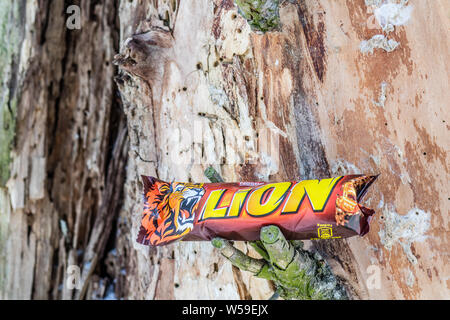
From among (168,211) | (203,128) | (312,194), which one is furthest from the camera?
(203,128)

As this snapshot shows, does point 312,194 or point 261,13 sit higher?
point 261,13

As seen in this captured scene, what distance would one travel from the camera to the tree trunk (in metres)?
0.81

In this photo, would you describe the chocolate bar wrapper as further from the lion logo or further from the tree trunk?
the tree trunk

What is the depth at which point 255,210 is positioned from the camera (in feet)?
2.64

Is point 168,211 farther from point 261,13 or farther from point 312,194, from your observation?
point 261,13

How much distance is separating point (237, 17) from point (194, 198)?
37cm

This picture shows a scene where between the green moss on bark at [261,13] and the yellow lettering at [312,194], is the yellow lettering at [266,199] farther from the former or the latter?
the green moss on bark at [261,13]

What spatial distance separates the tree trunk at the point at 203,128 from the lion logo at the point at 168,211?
0.14 m

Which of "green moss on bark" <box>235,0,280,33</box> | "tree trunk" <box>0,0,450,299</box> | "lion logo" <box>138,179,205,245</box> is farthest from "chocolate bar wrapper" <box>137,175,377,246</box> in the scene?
"green moss on bark" <box>235,0,280,33</box>

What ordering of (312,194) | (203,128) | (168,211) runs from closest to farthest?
(312,194), (168,211), (203,128)

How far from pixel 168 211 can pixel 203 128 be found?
22 centimetres

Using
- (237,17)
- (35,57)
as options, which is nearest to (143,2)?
(237,17)

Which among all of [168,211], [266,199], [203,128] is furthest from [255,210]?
[203,128]
